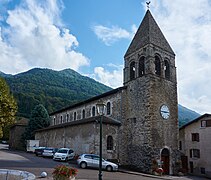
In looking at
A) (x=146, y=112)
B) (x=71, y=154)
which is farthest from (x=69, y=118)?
(x=146, y=112)

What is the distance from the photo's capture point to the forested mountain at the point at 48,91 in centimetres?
9256

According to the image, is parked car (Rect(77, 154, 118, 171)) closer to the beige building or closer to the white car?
the white car

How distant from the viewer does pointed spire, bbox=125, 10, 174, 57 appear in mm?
30672

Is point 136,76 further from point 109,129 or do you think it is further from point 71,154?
point 71,154

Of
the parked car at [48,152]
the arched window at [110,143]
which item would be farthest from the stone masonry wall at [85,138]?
the parked car at [48,152]

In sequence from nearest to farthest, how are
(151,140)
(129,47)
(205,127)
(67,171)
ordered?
(67,171) → (151,140) → (129,47) → (205,127)

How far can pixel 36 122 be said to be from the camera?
56312mm

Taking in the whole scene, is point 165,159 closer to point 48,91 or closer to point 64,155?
point 64,155

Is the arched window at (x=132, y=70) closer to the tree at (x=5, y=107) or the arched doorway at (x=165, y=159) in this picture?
the arched doorway at (x=165, y=159)

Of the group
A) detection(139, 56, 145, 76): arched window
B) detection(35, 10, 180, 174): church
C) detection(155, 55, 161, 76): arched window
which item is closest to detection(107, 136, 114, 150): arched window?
detection(35, 10, 180, 174): church

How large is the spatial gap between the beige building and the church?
8.01 metres

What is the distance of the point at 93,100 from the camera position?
36.3 m

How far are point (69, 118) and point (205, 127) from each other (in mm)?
21688

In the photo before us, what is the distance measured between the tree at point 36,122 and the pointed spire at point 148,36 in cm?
3120
